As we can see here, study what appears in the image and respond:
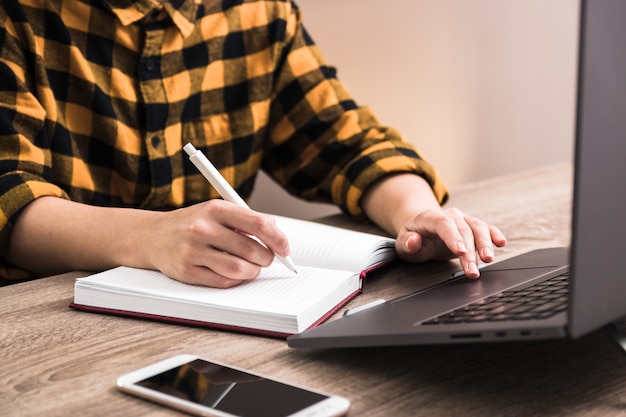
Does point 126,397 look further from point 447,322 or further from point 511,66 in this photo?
point 511,66

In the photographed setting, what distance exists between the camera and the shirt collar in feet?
A: 3.82

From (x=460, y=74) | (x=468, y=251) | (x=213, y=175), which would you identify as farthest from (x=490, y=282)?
(x=460, y=74)

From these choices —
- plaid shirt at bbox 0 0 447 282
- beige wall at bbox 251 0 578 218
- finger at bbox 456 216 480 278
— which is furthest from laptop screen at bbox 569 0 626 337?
beige wall at bbox 251 0 578 218

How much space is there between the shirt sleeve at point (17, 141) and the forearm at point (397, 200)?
45 centimetres

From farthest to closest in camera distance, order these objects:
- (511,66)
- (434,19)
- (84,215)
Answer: (511,66) → (434,19) → (84,215)

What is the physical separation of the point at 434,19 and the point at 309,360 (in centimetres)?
156

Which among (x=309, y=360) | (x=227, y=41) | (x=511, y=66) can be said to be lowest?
(x=511, y=66)

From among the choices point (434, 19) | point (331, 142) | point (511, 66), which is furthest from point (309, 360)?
point (511, 66)

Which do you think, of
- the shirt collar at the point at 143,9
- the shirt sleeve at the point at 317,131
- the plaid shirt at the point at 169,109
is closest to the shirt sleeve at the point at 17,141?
the plaid shirt at the point at 169,109

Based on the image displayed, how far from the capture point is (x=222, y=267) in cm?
80

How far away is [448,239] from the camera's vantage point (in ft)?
2.86

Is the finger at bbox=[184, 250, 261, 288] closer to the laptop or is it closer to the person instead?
the person

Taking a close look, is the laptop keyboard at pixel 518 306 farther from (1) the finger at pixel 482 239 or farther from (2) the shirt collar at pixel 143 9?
(2) the shirt collar at pixel 143 9

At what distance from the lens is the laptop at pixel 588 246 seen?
0.50 m
